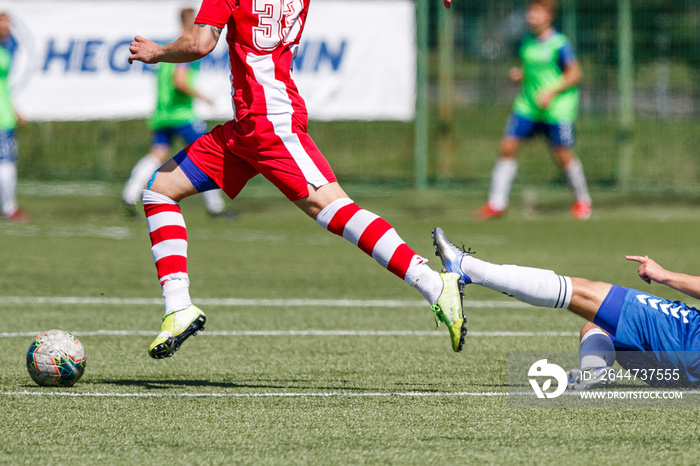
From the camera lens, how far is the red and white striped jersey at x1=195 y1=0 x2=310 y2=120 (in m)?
5.15

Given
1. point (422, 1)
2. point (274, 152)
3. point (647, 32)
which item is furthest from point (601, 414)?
point (647, 32)

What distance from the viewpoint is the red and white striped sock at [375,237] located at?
5035 mm

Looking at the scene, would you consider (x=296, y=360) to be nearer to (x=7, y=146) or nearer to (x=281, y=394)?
(x=281, y=394)

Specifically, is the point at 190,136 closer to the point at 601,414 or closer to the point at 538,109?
the point at 538,109

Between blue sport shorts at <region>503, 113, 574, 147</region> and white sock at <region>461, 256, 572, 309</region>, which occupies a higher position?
white sock at <region>461, 256, 572, 309</region>

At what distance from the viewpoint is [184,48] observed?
495cm

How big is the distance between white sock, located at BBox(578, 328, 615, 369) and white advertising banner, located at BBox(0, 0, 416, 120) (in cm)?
1145

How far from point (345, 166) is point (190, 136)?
14.6ft

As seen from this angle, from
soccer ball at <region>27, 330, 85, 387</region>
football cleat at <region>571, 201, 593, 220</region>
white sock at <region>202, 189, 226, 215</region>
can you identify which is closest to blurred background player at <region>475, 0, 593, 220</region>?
football cleat at <region>571, 201, 593, 220</region>

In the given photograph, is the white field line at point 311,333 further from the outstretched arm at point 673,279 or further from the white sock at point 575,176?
the white sock at point 575,176

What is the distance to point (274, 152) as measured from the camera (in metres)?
5.19

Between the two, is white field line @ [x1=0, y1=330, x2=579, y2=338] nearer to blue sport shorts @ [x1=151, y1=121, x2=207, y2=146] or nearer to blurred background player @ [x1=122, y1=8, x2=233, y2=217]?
blurred background player @ [x1=122, y1=8, x2=233, y2=217]

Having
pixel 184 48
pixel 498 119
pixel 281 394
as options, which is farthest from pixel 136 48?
pixel 498 119

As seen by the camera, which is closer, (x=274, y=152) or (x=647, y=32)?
(x=274, y=152)
